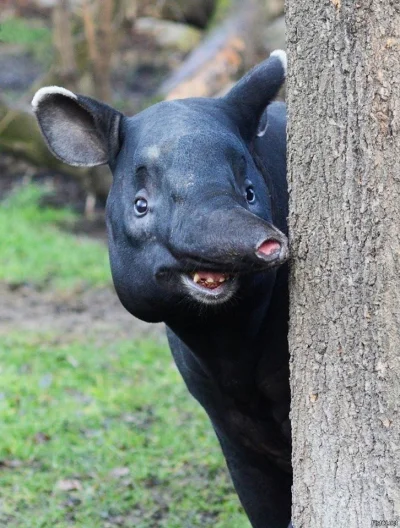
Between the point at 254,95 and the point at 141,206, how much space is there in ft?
2.32

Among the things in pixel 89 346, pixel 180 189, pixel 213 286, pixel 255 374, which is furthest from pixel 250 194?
pixel 89 346

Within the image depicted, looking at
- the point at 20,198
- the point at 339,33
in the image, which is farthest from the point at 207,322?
the point at 20,198

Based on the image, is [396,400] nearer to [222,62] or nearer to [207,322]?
[207,322]

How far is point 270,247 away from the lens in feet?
10.7

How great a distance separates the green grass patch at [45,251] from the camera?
1045cm

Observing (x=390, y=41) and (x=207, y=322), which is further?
(x=207, y=322)

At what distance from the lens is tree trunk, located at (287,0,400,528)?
336 cm

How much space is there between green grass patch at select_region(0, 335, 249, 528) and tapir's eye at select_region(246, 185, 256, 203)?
8.17ft

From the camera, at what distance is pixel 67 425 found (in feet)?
23.3

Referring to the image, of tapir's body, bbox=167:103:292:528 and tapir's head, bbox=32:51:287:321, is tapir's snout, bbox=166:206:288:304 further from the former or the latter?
tapir's body, bbox=167:103:292:528

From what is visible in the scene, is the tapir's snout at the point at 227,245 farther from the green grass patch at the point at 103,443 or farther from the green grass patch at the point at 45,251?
the green grass patch at the point at 45,251

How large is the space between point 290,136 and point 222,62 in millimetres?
8664

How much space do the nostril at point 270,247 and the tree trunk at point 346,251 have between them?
11.9 inches

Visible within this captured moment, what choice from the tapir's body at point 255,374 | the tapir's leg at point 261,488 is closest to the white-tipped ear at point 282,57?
the tapir's body at point 255,374
